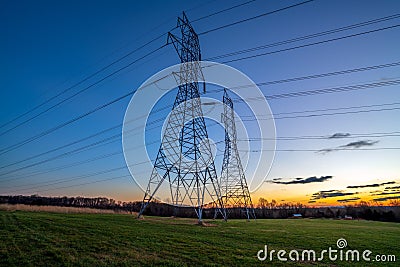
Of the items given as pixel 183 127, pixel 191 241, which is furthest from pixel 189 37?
pixel 191 241

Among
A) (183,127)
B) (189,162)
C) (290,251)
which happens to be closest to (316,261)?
(290,251)

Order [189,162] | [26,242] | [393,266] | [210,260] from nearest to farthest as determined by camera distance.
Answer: [210,260]
[393,266]
[26,242]
[189,162]

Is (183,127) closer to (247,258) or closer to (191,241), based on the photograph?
(191,241)

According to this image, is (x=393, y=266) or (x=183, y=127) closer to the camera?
(x=393, y=266)

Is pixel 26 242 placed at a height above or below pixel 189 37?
below

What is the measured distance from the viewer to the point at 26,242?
1248 centimetres

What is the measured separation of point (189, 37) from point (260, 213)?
65.0m

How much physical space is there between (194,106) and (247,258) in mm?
16179

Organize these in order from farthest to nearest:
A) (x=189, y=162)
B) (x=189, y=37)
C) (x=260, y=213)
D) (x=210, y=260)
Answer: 1. (x=260, y=213)
2. (x=189, y=37)
3. (x=189, y=162)
4. (x=210, y=260)

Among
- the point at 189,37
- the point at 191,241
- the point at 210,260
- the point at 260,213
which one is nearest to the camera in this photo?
the point at 210,260

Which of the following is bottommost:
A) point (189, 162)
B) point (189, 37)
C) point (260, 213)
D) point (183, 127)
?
point (260, 213)

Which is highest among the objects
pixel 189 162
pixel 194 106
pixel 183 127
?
pixel 194 106

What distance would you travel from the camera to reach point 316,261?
11078 millimetres

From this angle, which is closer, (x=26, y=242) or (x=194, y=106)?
(x=26, y=242)
